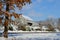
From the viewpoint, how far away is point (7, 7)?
41.5 ft

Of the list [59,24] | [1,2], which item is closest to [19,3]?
[1,2]

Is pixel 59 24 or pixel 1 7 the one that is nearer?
pixel 1 7

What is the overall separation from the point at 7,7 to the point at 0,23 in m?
1.01

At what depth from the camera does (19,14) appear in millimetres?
12633

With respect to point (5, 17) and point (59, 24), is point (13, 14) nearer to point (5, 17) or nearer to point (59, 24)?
point (5, 17)

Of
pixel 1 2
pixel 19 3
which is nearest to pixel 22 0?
pixel 19 3

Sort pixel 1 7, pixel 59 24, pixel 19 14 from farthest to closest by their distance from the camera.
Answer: pixel 59 24, pixel 19 14, pixel 1 7

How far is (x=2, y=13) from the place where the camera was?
12078 millimetres

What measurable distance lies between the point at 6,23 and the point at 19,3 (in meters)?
1.36

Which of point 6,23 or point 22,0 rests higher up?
point 22,0

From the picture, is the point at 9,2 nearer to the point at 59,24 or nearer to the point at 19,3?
the point at 19,3

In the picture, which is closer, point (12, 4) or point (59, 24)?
point (12, 4)

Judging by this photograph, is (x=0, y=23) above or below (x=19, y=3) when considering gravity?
below

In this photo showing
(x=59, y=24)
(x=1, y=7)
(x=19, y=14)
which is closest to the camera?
(x=1, y=7)
